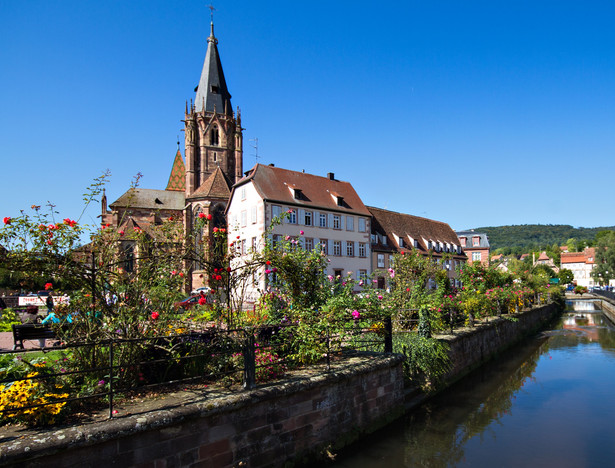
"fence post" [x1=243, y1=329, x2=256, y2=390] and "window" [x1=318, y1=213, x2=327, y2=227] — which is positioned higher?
"window" [x1=318, y1=213, x2=327, y2=227]

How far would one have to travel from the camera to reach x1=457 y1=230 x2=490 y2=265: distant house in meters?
63.2

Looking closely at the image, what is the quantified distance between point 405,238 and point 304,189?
14.3 meters

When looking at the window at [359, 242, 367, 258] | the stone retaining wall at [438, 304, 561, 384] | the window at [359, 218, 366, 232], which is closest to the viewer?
the stone retaining wall at [438, 304, 561, 384]

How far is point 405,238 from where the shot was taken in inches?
1854

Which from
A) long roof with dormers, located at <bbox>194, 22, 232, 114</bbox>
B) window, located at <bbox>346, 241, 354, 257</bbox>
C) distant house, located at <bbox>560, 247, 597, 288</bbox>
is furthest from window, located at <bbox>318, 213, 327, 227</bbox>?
distant house, located at <bbox>560, 247, 597, 288</bbox>

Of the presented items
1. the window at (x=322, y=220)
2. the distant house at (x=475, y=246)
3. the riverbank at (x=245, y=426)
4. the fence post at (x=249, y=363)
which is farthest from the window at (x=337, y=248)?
the fence post at (x=249, y=363)

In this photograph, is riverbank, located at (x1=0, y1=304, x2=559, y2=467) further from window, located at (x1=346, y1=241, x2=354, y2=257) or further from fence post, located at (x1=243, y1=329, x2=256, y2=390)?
window, located at (x1=346, y1=241, x2=354, y2=257)

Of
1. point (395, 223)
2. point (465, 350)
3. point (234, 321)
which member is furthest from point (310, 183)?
point (234, 321)

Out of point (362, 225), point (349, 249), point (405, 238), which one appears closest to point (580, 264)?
point (405, 238)

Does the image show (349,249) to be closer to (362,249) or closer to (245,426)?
(362,249)

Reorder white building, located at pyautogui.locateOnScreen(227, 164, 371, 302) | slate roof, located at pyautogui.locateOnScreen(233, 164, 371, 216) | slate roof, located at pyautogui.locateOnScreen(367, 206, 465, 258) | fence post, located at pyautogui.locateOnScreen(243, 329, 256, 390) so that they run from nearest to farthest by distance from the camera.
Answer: fence post, located at pyautogui.locateOnScreen(243, 329, 256, 390) < white building, located at pyautogui.locateOnScreen(227, 164, 371, 302) < slate roof, located at pyautogui.locateOnScreen(233, 164, 371, 216) < slate roof, located at pyautogui.locateOnScreen(367, 206, 465, 258)

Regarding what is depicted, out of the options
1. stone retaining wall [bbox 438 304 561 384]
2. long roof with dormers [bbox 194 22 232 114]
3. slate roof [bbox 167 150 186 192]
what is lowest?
stone retaining wall [bbox 438 304 561 384]

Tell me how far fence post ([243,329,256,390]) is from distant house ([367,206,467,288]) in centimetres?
3277

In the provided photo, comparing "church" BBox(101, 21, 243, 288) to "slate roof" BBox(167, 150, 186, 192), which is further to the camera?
"slate roof" BBox(167, 150, 186, 192)
